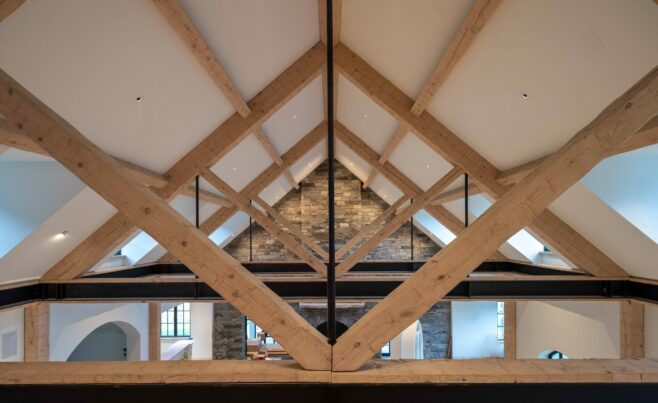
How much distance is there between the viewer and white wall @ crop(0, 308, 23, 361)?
5748mm

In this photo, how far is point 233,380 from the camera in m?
1.95

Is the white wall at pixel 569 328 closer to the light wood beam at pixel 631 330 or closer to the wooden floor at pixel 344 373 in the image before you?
the light wood beam at pixel 631 330

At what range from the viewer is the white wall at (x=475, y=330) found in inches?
498

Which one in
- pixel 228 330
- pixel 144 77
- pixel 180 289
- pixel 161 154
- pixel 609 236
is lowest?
pixel 228 330

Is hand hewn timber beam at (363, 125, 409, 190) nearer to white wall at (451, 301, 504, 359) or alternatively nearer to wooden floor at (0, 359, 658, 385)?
wooden floor at (0, 359, 658, 385)

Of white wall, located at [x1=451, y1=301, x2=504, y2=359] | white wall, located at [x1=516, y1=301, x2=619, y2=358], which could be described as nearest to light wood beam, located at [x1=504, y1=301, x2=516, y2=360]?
white wall, located at [x1=516, y1=301, x2=619, y2=358]

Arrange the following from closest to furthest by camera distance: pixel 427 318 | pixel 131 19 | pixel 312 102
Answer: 1. pixel 131 19
2. pixel 312 102
3. pixel 427 318

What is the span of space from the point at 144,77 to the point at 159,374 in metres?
3.05

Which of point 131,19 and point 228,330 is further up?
point 131,19

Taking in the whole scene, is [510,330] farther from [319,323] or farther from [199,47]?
[199,47]

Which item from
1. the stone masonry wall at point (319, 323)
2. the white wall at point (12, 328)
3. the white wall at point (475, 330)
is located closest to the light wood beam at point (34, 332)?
the white wall at point (12, 328)

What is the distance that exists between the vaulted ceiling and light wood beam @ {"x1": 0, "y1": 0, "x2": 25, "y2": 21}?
0.08 meters

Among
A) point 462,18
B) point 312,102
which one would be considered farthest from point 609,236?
point 312,102
